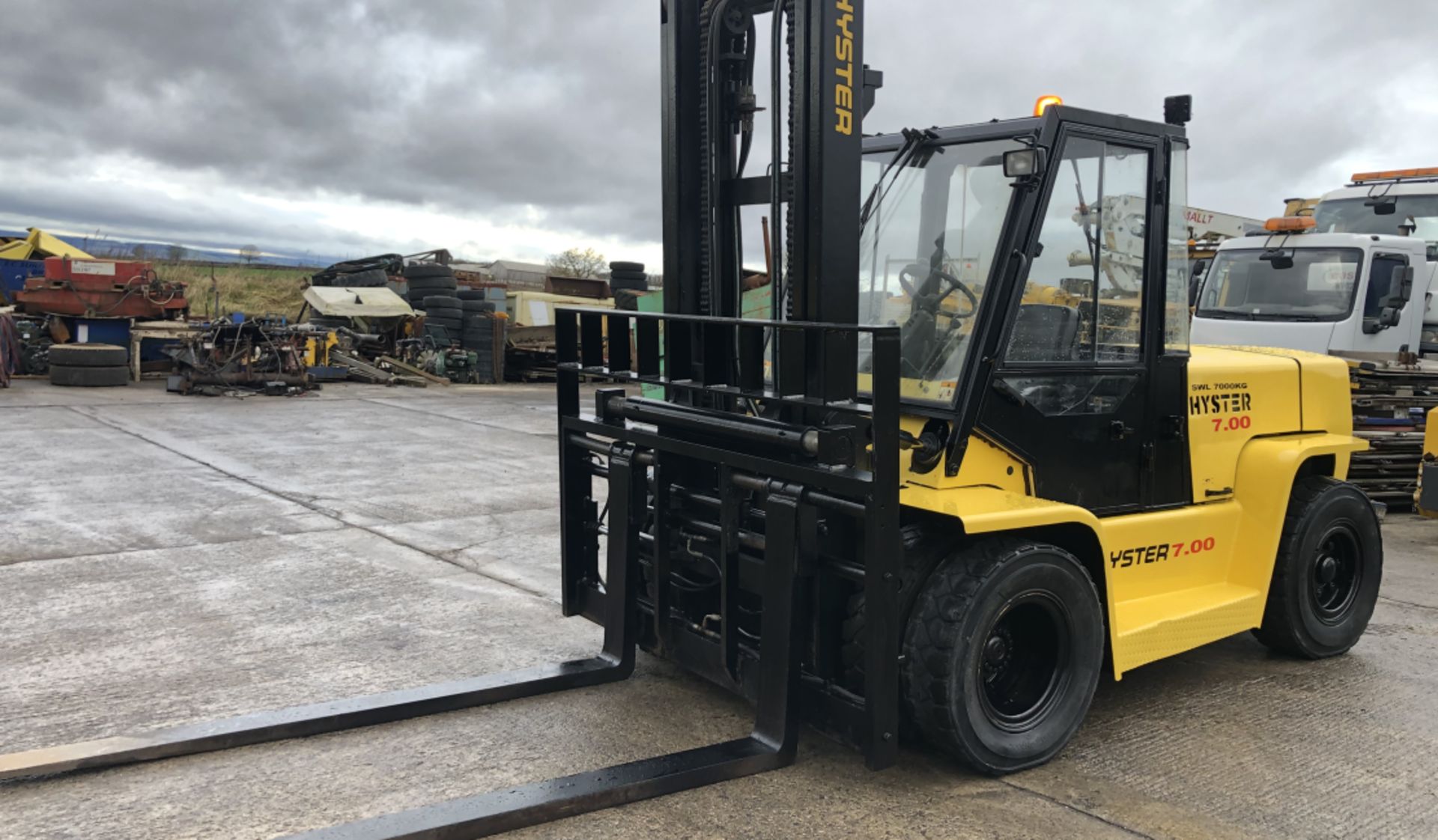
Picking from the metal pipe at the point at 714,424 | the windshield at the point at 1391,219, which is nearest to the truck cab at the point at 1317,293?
the windshield at the point at 1391,219

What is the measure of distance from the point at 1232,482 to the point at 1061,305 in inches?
59.8

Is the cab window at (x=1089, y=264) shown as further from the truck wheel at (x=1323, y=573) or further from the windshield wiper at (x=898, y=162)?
the truck wheel at (x=1323, y=573)

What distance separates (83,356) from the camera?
16.5 meters

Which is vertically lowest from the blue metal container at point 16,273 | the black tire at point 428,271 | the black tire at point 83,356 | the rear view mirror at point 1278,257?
the black tire at point 83,356

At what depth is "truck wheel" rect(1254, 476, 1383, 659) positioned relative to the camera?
4.88 meters

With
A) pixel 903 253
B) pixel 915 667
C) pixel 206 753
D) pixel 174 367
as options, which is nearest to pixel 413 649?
pixel 206 753

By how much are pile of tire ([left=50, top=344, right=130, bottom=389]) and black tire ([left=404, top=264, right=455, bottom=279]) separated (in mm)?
7295

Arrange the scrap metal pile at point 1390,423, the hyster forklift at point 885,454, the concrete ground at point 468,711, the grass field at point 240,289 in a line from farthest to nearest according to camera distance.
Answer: the grass field at point 240,289 → the scrap metal pile at point 1390,423 → the hyster forklift at point 885,454 → the concrete ground at point 468,711

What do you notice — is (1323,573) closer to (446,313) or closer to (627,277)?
(446,313)

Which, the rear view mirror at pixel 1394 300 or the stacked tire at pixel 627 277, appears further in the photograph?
the stacked tire at pixel 627 277

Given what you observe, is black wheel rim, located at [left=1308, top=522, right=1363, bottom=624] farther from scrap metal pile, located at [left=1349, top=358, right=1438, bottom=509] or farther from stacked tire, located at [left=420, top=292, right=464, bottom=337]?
stacked tire, located at [left=420, top=292, right=464, bottom=337]

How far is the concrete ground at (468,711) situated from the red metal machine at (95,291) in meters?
11.0

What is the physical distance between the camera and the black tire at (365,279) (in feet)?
80.6

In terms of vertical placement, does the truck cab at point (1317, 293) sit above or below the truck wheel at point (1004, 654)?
above
